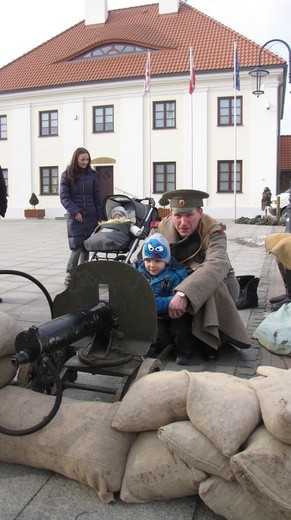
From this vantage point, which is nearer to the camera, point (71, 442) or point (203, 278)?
point (71, 442)

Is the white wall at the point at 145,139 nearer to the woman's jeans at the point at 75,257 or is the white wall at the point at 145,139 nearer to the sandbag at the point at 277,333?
the woman's jeans at the point at 75,257

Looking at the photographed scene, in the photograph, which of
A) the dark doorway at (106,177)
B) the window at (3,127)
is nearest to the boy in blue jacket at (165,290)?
the dark doorway at (106,177)

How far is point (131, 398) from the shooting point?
2.38 m

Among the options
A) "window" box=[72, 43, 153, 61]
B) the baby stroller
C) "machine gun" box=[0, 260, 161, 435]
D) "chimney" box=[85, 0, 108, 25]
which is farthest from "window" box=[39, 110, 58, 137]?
"machine gun" box=[0, 260, 161, 435]

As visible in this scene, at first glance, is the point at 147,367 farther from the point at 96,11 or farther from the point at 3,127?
the point at 96,11

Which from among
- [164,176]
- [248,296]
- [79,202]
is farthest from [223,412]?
[164,176]

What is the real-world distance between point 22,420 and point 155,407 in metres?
0.66

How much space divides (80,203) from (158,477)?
5.23 metres

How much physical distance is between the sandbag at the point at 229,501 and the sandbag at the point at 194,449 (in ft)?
0.14

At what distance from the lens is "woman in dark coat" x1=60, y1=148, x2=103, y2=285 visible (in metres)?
6.89

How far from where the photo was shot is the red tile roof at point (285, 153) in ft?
126

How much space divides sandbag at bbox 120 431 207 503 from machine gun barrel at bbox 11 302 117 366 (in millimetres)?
613

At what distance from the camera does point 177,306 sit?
3.45 metres

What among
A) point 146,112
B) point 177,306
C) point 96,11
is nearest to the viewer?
point 177,306
